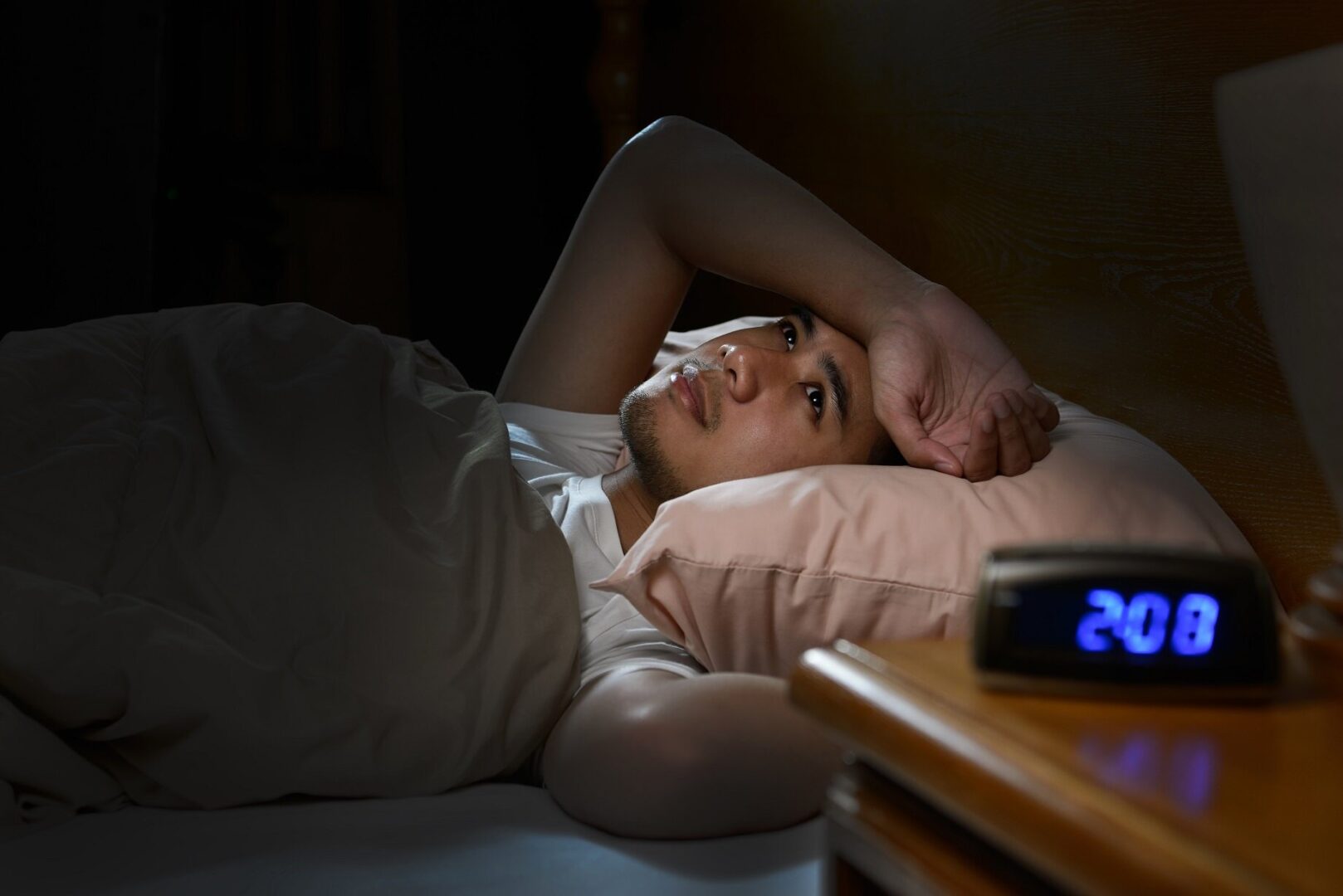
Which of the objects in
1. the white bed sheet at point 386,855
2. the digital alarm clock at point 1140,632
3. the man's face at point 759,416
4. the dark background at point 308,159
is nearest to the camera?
the digital alarm clock at point 1140,632

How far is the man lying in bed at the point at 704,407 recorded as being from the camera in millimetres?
891

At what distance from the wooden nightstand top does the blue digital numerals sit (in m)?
0.02

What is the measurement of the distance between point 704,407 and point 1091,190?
480 mm

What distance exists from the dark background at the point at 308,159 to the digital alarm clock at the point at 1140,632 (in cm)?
229

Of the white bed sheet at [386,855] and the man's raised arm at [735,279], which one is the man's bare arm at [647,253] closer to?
the man's raised arm at [735,279]

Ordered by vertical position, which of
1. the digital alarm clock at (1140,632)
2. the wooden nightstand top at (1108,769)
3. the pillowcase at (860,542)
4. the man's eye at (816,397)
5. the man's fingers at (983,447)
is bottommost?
the pillowcase at (860,542)

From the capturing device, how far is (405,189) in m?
2.71

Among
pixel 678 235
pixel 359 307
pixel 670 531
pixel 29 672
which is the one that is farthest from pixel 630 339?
pixel 359 307

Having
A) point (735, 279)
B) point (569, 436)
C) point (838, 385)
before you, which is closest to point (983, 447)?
point (838, 385)

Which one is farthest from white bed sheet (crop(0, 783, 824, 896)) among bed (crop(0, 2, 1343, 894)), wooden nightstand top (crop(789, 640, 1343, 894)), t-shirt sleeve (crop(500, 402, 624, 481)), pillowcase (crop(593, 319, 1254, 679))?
t-shirt sleeve (crop(500, 402, 624, 481))

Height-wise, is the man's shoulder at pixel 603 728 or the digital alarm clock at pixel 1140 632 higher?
the digital alarm clock at pixel 1140 632

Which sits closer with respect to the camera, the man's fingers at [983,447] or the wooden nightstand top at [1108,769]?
the wooden nightstand top at [1108,769]

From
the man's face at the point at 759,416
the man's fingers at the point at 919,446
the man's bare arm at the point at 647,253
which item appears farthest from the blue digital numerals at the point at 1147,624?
the man's bare arm at the point at 647,253

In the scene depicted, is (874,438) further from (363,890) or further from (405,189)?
(405,189)
